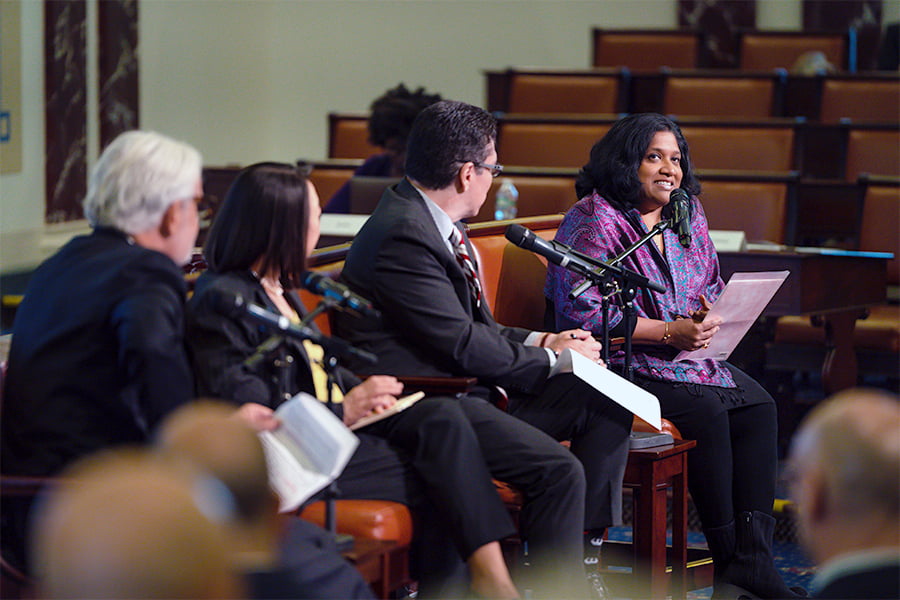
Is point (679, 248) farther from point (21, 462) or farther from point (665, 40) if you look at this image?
point (665, 40)

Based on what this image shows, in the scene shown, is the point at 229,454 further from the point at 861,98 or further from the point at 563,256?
the point at 861,98

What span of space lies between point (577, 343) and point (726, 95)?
4525mm

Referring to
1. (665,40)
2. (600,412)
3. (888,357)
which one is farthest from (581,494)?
(665,40)

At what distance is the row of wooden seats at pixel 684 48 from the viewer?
8.62m

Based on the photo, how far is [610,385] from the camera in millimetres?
2623

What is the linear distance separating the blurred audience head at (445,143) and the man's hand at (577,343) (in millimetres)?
435

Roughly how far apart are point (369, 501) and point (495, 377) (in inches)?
19.4

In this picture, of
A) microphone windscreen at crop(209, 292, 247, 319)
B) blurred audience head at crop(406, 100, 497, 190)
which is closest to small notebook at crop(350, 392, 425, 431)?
microphone windscreen at crop(209, 292, 247, 319)

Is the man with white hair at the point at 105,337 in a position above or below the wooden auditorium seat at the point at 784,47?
below

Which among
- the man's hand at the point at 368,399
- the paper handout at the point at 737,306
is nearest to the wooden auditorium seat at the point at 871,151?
the paper handout at the point at 737,306

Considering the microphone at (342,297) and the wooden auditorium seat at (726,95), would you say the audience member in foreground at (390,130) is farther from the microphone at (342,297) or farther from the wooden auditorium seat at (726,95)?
the microphone at (342,297)

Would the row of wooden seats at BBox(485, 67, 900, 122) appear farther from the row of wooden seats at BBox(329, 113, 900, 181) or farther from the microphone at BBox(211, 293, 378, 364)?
the microphone at BBox(211, 293, 378, 364)

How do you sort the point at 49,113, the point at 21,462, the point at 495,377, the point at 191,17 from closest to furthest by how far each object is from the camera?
the point at 21,462
the point at 495,377
the point at 49,113
the point at 191,17

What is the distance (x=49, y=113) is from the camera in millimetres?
6656
